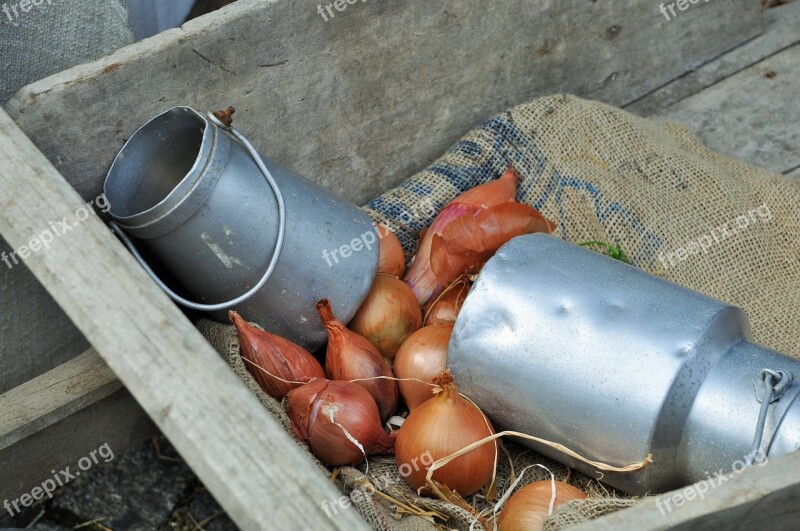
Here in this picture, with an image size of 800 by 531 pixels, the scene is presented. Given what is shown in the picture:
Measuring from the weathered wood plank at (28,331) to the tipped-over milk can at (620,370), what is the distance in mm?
921

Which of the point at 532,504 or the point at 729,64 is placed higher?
the point at 729,64

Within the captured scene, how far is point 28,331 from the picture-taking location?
6.79 ft

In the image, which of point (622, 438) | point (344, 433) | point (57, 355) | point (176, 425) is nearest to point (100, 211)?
point (57, 355)

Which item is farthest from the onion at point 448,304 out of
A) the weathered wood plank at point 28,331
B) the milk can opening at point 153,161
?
the weathered wood plank at point 28,331

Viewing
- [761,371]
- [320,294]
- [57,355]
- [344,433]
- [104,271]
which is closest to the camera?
[104,271]

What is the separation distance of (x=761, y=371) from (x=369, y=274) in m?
0.82

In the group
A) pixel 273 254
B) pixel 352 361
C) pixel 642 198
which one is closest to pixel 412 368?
pixel 352 361

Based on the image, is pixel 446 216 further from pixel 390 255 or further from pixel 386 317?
pixel 386 317

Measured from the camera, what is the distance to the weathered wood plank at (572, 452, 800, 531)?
1.25m

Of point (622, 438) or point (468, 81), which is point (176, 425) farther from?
point (468, 81)

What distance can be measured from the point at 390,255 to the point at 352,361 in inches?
14.3

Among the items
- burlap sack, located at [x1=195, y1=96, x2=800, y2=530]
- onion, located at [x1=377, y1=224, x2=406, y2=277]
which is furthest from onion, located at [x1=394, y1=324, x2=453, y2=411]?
burlap sack, located at [x1=195, y1=96, x2=800, y2=530]

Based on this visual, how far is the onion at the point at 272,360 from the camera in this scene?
1.86 meters

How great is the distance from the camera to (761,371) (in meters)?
1.64
